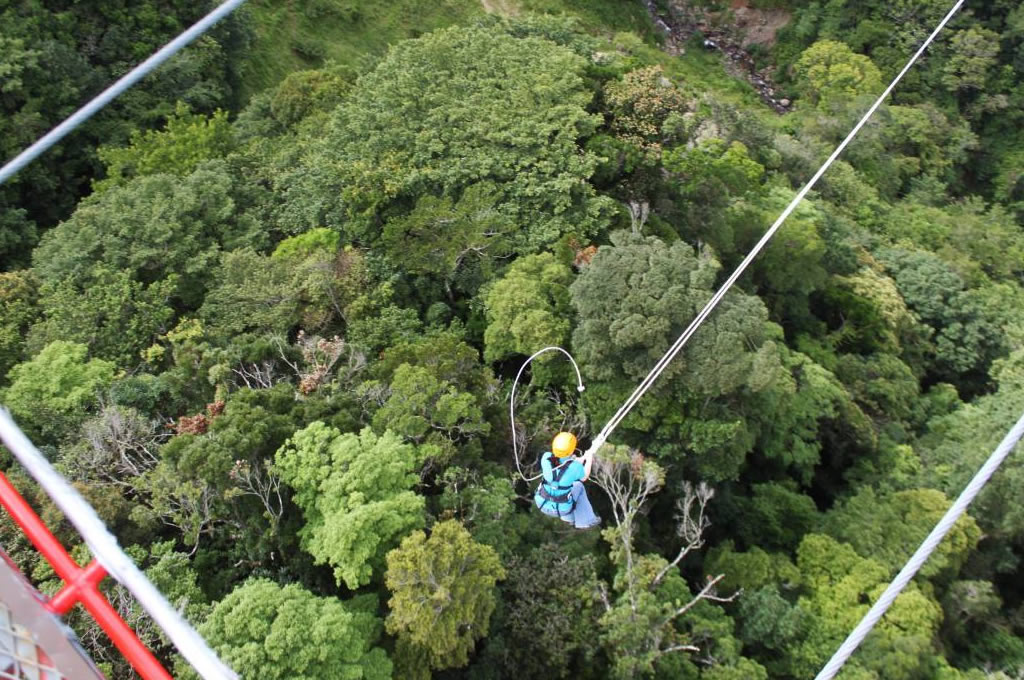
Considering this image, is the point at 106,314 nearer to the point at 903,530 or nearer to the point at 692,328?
the point at 692,328

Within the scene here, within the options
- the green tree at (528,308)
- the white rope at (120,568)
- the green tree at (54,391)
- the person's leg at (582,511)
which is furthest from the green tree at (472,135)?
the white rope at (120,568)

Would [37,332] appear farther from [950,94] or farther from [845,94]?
[950,94]

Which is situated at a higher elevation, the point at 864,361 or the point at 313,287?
the point at 313,287

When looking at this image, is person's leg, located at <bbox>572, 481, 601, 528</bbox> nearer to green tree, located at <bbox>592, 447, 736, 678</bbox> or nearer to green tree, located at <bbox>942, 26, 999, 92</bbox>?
green tree, located at <bbox>592, 447, 736, 678</bbox>

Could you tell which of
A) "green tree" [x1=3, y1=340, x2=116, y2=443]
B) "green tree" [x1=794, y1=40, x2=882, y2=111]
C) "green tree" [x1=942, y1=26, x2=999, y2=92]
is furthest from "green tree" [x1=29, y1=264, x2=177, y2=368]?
"green tree" [x1=942, y1=26, x2=999, y2=92]

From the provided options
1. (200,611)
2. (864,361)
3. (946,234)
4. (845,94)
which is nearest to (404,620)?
(200,611)

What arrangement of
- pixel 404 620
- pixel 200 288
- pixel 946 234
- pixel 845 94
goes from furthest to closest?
pixel 845 94
pixel 946 234
pixel 200 288
pixel 404 620

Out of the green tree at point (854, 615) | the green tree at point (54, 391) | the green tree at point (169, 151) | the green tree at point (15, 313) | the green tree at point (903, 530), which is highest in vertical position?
the green tree at point (169, 151)

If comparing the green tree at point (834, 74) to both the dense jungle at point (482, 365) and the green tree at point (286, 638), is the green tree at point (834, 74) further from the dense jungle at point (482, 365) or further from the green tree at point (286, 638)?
the green tree at point (286, 638)
